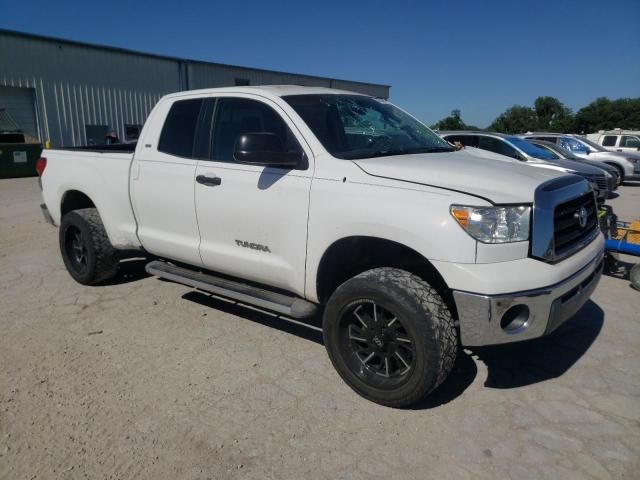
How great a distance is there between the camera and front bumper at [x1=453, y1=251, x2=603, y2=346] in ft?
8.72

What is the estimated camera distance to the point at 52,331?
4215 mm

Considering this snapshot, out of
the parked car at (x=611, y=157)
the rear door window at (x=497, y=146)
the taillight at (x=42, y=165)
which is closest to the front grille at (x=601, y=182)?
the rear door window at (x=497, y=146)

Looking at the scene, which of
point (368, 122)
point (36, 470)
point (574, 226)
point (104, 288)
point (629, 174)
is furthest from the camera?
point (629, 174)

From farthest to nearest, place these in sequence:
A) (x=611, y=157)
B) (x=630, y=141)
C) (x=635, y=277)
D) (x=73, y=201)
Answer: (x=630, y=141)
(x=611, y=157)
(x=73, y=201)
(x=635, y=277)

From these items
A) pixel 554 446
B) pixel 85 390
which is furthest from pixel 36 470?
pixel 554 446

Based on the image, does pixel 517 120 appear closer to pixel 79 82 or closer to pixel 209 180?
pixel 79 82

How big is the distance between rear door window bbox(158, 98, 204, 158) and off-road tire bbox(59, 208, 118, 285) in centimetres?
126

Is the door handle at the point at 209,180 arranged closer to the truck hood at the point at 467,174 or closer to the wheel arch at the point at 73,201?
the truck hood at the point at 467,174

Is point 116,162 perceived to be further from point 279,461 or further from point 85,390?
point 279,461

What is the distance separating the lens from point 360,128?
154 inches

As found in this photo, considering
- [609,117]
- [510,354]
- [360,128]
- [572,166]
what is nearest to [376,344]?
[510,354]

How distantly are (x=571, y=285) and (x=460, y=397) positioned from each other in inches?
38.4

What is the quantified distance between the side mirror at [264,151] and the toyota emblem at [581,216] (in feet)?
6.05

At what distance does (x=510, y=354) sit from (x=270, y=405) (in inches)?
74.1
